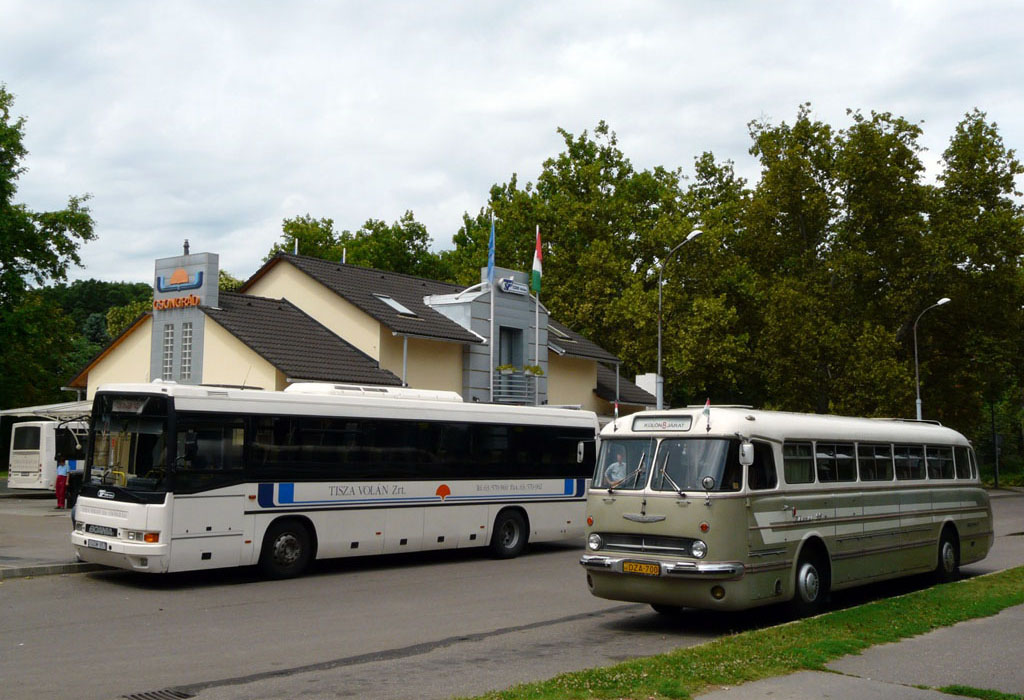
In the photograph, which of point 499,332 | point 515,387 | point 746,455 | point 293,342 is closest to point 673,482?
point 746,455

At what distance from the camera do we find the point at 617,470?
12.5 m

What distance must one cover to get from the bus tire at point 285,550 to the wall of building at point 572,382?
23.7 meters

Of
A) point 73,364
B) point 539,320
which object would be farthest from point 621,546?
point 73,364

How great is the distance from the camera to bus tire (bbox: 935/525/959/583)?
16.4 meters

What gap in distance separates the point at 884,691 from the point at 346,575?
10.5 meters

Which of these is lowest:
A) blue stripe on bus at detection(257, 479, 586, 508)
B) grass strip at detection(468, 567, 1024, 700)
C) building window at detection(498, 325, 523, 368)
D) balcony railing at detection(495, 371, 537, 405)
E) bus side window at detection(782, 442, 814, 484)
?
grass strip at detection(468, 567, 1024, 700)

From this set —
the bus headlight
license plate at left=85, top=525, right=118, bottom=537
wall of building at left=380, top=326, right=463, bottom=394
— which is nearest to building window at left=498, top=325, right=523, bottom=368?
wall of building at left=380, top=326, right=463, bottom=394

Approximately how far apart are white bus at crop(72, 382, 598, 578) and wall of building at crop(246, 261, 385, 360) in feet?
40.2

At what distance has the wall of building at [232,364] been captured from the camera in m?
28.5

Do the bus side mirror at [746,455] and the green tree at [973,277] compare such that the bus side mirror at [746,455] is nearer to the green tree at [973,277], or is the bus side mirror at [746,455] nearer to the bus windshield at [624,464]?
the bus windshield at [624,464]

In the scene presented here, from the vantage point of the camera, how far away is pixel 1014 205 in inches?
2144

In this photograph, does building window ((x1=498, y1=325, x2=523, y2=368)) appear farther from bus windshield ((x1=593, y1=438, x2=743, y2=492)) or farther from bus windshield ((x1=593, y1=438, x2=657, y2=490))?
bus windshield ((x1=593, y1=438, x2=743, y2=492))

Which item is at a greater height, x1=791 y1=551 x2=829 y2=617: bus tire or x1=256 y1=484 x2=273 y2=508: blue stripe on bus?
x1=256 y1=484 x2=273 y2=508: blue stripe on bus

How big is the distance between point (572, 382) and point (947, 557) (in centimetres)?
2537
